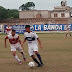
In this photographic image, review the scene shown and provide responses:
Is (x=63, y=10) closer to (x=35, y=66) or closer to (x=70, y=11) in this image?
(x=70, y=11)

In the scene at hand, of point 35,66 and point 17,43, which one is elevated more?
point 17,43

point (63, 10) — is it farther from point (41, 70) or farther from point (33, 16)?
point (41, 70)

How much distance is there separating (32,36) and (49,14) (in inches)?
3528

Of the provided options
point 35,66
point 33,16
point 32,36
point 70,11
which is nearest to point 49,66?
point 35,66

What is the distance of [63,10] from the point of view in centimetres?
10219

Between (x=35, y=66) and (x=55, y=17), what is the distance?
8883cm

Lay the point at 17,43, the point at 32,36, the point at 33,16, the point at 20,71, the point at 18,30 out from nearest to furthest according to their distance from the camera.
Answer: the point at 20,71, the point at 32,36, the point at 17,43, the point at 18,30, the point at 33,16

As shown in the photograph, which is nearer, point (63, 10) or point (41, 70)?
point (41, 70)

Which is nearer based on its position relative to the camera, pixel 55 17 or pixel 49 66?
pixel 49 66

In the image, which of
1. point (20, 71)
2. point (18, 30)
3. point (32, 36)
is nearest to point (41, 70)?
point (20, 71)

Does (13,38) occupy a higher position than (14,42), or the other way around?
(13,38)

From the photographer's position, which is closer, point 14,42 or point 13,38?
point 13,38

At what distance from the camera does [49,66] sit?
504 inches

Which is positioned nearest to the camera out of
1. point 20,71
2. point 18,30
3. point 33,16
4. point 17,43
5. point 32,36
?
point 20,71
